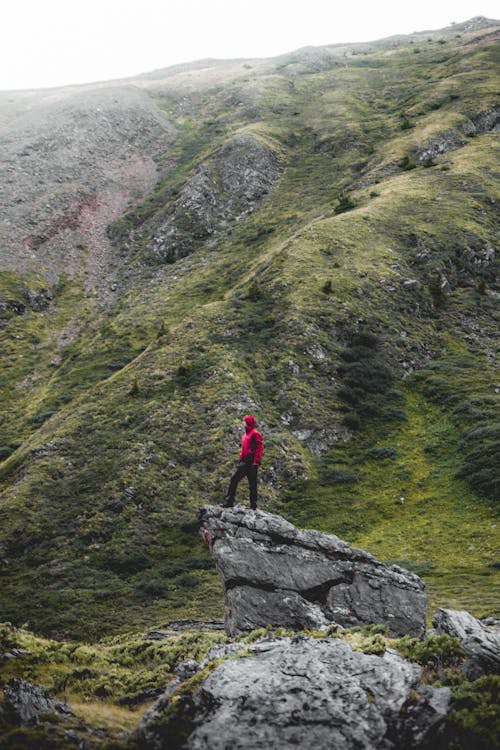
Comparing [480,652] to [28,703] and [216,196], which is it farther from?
[216,196]

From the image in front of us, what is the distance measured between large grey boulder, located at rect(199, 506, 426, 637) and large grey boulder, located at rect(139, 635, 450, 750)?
6.11 metres

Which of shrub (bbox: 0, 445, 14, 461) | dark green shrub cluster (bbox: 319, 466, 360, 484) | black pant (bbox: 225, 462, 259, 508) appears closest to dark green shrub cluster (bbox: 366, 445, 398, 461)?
dark green shrub cluster (bbox: 319, 466, 360, 484)

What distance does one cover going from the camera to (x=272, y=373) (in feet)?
147

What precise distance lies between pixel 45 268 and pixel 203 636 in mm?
68304

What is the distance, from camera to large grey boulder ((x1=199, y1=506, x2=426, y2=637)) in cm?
1641

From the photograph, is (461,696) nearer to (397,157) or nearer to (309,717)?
(309,717)

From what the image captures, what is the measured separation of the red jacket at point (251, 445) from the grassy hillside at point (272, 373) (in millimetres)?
9697

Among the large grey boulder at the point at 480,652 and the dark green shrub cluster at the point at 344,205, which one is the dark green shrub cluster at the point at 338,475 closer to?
the large grey boulder at the point at 480,652

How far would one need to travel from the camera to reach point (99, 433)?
39.5 m

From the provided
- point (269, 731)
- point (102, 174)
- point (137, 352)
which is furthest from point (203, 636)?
point (102, 174)

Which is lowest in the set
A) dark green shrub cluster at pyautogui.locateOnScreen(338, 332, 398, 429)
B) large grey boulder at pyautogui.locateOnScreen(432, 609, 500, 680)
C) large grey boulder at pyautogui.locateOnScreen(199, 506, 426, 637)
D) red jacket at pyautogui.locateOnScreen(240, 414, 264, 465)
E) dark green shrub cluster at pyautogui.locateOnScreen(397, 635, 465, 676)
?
dark green shrub cluster at pyautogui.locateOnScreen(338, 332, 398, 429)

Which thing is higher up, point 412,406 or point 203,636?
point 203,636

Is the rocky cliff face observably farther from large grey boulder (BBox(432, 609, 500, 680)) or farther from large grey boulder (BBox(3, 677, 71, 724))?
large grey boulder (BBox(432, 609, 500, 680))

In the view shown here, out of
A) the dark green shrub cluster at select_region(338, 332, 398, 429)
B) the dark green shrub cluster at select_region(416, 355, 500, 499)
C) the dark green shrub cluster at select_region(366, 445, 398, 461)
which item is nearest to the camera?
the dark green shrub cluster at select_region(416, 355, 500, 499)
